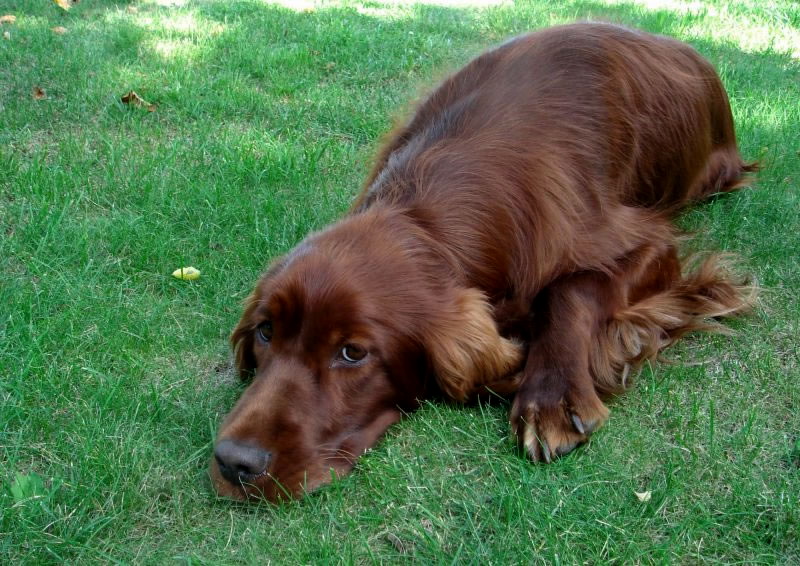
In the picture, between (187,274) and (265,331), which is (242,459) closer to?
(265,331)

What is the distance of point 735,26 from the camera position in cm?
673

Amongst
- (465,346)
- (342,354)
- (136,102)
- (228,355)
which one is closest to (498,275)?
(465,346)

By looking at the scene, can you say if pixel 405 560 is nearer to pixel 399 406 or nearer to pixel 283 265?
pixel 399 406

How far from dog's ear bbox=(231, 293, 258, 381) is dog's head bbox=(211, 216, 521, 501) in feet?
0.04

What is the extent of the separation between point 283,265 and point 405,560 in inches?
37.7

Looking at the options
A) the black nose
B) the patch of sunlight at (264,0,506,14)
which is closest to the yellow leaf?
the black nose

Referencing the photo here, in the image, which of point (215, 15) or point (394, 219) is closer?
point (394, 219)

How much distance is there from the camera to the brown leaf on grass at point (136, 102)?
4.65m

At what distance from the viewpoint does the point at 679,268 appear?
308cm

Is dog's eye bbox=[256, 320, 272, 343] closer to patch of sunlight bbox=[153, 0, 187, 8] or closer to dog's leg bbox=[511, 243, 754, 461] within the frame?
dog's leg bbox=[511, 243, 754, 461]

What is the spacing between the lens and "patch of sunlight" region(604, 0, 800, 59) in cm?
635

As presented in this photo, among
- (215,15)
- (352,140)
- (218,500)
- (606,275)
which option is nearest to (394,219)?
(606,275)

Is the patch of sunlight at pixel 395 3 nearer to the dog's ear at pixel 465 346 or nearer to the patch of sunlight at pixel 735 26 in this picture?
the patch of sunlight at pixel 735 26

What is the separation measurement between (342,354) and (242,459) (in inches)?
16.2
